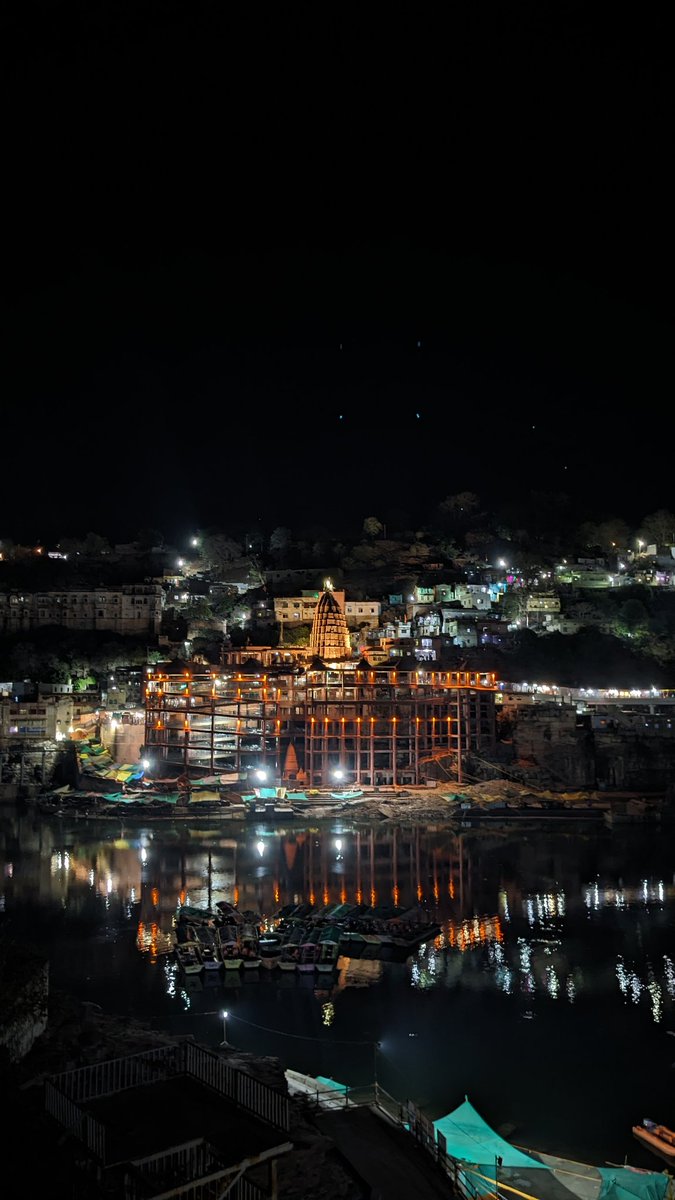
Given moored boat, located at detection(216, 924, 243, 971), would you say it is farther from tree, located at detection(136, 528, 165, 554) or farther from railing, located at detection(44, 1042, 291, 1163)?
tree, located at detection(136, 528, 165, 554)

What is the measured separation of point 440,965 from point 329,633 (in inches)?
1196

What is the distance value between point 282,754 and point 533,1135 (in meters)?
26.9

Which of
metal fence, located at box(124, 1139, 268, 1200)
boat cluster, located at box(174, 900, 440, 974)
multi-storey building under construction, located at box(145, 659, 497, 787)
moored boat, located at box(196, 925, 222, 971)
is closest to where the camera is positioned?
metal fence, located at box(124, 1139, 268, 1200)

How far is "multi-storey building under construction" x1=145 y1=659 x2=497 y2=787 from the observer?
36.1m

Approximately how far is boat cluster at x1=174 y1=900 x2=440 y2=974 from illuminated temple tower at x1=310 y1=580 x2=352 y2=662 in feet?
86.8

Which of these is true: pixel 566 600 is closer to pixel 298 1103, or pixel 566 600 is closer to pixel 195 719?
pixel 195 719

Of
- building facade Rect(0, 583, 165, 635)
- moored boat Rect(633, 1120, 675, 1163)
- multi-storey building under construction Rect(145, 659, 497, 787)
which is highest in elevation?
building facade Rect(0, 583, 165, 635)

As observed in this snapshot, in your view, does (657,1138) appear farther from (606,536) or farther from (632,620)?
(606,536)

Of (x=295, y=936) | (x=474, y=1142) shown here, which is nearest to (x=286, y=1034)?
(x=295, y=936)

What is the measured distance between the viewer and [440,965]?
1591cm

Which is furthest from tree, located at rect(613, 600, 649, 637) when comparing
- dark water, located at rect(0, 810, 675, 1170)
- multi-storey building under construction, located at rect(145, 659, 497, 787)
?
dark water, located at rect(0, 810, 675, 1170)

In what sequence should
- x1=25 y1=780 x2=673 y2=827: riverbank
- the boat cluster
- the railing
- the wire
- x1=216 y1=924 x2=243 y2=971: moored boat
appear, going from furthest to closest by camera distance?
x1=25 y1=780 x2=673 y2=827: riverbank → the boat cluster → x1=216 y1=924 x2=243 y2=971: moored boat → the wire → the railing

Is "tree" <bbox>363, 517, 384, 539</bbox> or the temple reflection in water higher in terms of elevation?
"tree" <bbox>363, 517, 384, 539</bbox>

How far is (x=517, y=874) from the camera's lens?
75.5ft
